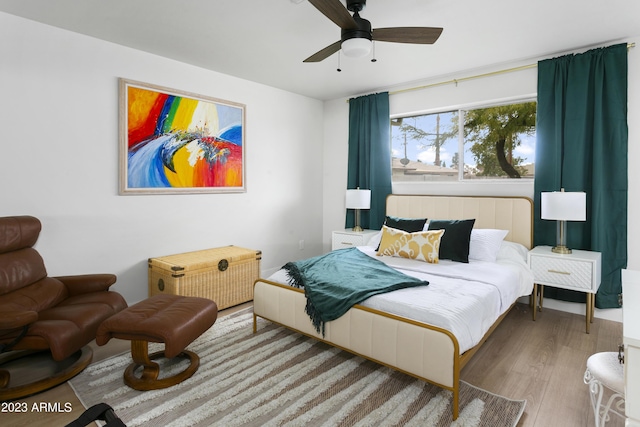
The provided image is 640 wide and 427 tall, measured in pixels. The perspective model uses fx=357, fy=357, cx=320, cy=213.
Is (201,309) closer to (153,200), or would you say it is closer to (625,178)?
(153,200)

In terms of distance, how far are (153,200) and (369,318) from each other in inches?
97.6

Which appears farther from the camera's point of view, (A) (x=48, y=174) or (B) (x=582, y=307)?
(B) (x=582, y=307)

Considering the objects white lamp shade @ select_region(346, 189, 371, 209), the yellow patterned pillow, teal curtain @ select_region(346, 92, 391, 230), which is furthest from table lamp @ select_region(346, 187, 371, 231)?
the yellow patterned pillow

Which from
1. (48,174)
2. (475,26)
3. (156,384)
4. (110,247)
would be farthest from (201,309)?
(475,26)

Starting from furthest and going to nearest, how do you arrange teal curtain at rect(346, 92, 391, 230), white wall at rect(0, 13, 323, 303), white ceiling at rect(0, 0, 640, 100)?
teal curtain at rect(346, 92, 391, 230)
white wall at rect(0, 13, 323, 303)
white ceiling at rect(0, 0, 640, 100)

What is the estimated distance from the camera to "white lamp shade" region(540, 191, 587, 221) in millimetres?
3051

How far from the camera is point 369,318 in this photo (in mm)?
2260

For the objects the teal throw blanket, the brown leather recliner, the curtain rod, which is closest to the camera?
the brown leather recliner

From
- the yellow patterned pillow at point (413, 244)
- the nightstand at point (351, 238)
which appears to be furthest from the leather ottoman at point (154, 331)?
the nightstand at point (351, 238)

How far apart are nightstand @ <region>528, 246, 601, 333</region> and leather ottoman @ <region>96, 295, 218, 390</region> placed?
2.85 metres

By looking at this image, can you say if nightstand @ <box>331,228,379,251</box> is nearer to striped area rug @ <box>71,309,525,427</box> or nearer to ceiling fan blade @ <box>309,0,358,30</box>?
striped area rug @ <box>71,309,525,427</box>

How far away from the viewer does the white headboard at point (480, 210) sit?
362 centimetres

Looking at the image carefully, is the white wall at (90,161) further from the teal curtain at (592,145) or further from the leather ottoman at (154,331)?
the teal curtain at (592,145)

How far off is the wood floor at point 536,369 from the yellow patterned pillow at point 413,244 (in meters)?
0.86
